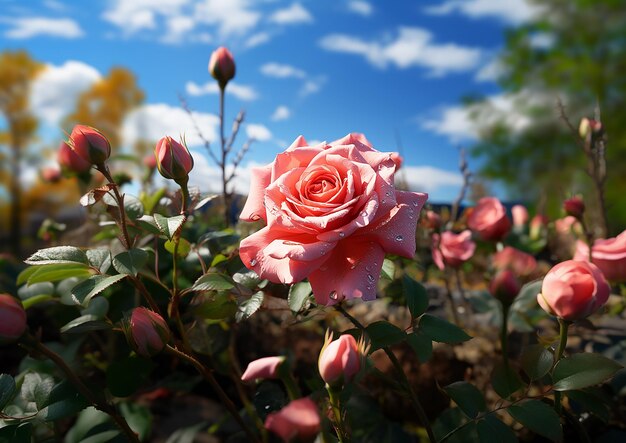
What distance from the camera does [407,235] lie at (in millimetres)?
491

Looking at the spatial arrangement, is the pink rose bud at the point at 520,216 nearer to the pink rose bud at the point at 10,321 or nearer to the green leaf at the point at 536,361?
the green leaf at the point at 536,361

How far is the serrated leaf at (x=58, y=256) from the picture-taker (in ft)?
1.85

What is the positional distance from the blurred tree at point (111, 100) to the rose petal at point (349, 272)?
11.3 m

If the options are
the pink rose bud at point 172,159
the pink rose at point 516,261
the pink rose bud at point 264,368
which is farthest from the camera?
the pink rose at point 516,261

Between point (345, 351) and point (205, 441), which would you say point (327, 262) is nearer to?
point (345, 351)

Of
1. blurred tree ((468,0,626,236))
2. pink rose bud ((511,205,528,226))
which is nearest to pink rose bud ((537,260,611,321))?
pink rose bud ((511,205,528,226))

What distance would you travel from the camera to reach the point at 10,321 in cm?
50

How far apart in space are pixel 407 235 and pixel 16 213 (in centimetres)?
1193

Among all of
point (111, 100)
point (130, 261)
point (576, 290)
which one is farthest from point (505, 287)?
point (111, 100)

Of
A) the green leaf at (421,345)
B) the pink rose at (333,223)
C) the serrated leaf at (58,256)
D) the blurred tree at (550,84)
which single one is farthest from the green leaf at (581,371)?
Result: the blurred tree at (550,84)

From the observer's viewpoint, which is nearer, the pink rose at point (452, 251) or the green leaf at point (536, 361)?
the green leaf at point (536, 361)

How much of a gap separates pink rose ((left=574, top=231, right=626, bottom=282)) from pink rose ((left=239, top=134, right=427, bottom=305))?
420 millimetres

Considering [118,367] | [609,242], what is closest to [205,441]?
[118,367]

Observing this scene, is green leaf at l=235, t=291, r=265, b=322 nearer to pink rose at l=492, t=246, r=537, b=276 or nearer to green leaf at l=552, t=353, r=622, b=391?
green leaf at l=552, t=353, r=622, b=391
